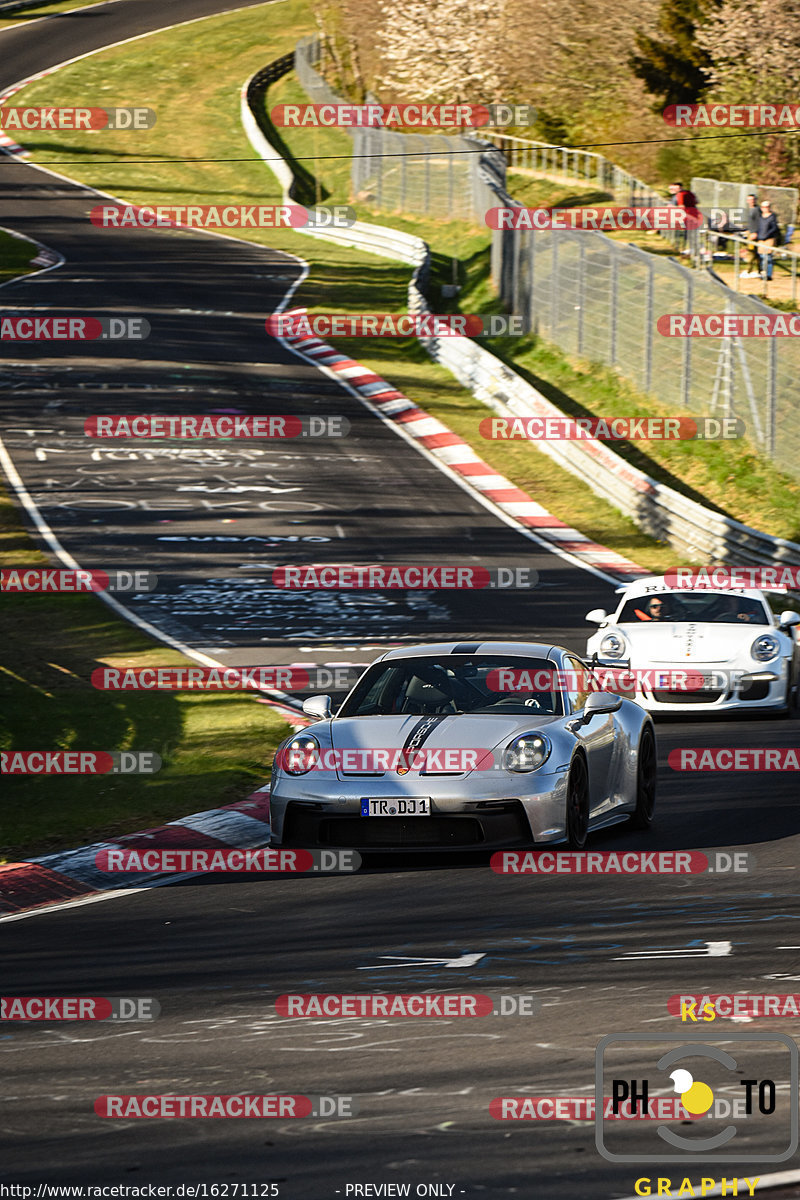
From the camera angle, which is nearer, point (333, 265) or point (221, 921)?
point (221, 921)

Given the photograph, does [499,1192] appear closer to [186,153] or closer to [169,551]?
[169,551]

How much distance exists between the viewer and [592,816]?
10422 mm

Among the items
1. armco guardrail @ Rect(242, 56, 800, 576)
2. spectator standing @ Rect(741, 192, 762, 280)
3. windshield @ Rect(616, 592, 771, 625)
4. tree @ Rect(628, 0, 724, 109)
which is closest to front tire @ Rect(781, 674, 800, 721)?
windshield @ Rect(616, 592, 771, 625)

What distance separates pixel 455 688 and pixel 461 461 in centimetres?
1778

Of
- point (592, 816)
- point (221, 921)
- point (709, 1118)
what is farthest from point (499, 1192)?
point (592, 816)

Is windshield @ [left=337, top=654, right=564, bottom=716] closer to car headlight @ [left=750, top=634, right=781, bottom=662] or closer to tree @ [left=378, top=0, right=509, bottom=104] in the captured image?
car headlight @ [left=750, top=634, right=781, bottom=662]

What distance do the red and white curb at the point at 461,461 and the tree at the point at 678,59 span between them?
52.2 ft

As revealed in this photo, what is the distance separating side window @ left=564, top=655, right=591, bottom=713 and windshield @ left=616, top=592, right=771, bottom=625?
5105 mm

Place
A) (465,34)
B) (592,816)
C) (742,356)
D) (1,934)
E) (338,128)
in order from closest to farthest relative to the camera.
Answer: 1. (1,934)
2. (592,816)
3. (742,356)
4. (465,34)
5. (338,128)

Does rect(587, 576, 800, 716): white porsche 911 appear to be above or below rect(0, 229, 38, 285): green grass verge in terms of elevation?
above

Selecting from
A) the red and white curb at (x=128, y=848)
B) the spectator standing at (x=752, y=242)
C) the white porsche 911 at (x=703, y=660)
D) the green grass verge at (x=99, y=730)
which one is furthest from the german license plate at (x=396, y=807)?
the spectator standing at (x=752, y=242)

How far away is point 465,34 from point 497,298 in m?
23.9

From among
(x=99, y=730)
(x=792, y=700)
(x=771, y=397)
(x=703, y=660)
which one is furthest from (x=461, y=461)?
(x=99, y=730)

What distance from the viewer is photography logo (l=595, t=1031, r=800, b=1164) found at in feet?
17.6
